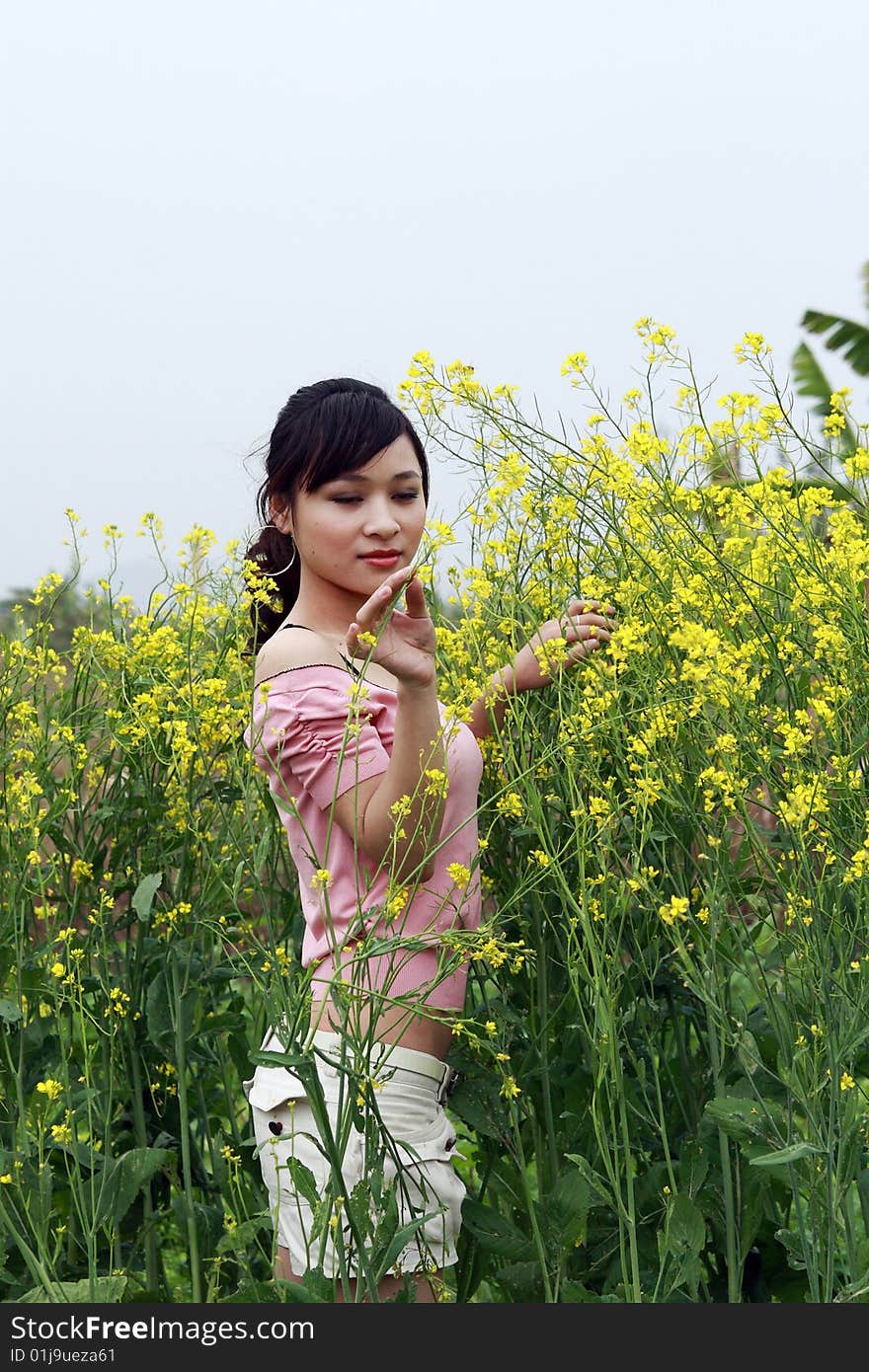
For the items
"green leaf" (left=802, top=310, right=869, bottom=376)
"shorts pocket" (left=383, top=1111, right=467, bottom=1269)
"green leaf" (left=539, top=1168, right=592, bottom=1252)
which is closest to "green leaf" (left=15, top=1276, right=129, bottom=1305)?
"shorts pocket" (left=383, top=1111, right=467, bottom=1269)

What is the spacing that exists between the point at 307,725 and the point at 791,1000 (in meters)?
0.73

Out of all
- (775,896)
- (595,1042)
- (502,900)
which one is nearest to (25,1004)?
(502,900)

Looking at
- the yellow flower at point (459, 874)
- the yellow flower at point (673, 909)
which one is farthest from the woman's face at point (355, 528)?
the yellow flower at point (673, 909)

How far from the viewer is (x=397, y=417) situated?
2107mm

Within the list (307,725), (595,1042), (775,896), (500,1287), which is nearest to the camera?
(595,1042)

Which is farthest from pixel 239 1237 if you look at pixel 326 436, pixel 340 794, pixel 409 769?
pixel 326 436

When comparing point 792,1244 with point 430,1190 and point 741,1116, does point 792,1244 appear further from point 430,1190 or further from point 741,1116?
point 430,1190

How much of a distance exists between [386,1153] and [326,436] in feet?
3.26

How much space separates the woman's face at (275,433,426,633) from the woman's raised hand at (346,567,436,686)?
0.28m

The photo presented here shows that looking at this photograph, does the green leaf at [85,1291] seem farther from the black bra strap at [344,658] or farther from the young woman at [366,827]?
the black bra strap at [344,658]

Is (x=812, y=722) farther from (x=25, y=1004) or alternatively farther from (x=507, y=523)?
(x=25, y=1004)

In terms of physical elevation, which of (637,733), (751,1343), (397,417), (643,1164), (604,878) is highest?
(397,417)

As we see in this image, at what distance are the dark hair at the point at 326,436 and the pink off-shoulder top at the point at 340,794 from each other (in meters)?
0.30

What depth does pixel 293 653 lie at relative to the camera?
6.50ft
